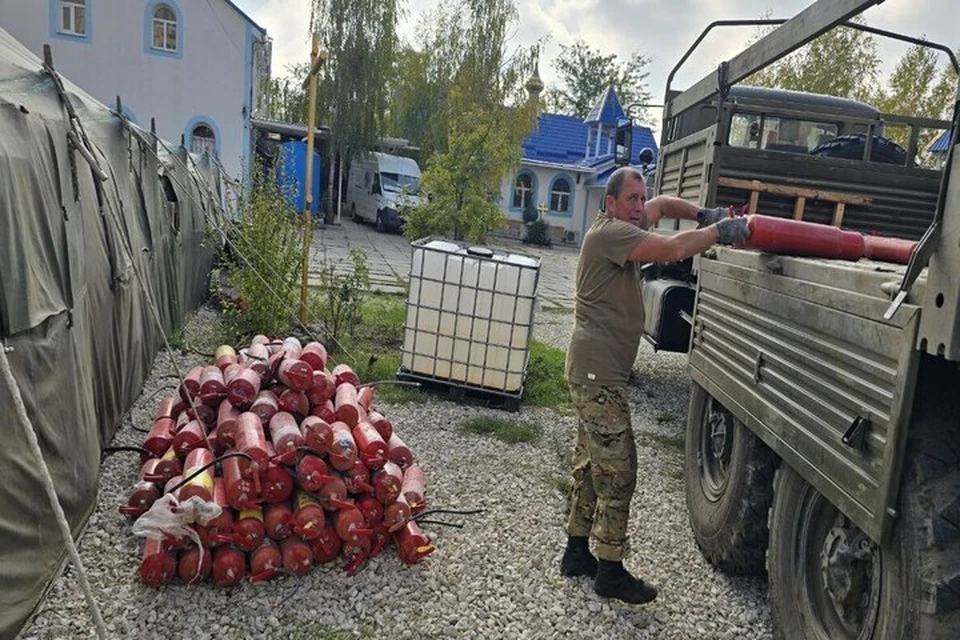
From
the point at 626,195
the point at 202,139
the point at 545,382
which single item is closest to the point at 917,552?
the point at 626,195

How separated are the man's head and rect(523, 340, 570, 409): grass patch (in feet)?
11.4

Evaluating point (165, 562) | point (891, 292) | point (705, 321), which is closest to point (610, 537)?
point (705, 321)

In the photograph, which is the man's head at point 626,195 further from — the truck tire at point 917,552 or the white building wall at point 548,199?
the white building wall at point 548,199

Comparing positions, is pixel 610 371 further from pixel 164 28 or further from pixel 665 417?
pixel 164 28

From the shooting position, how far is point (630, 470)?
3.43 meters

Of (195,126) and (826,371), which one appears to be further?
(195,126)

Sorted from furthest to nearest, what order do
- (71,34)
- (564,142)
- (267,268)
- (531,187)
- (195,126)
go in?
(564,142)
(531,187)
(195,126)
(71,34)
(267,268)

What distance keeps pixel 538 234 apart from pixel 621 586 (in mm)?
25013

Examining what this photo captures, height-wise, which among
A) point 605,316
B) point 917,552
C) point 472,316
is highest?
point 605,316

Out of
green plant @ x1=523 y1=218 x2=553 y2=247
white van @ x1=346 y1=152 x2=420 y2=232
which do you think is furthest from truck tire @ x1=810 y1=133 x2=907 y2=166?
green plant @ x1=523 y1=218 x2=553 y2=247

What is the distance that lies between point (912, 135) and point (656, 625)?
470 centimetres

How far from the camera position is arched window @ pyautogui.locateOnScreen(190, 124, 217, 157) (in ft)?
70.4

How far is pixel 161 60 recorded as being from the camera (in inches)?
828

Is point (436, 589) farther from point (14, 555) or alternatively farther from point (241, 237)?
point (241, 237)
